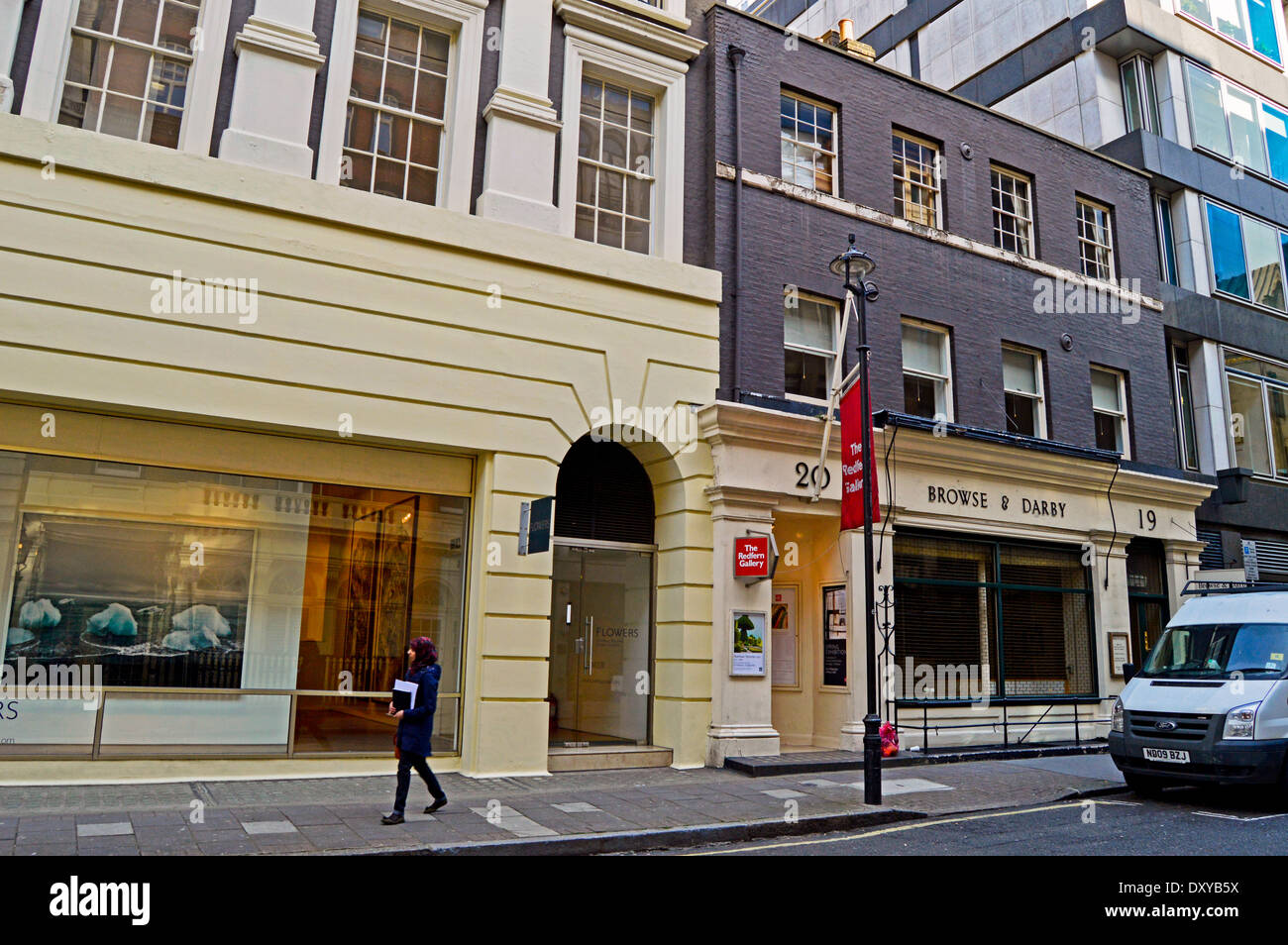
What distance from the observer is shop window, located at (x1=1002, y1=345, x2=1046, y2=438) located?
1811 centimetres

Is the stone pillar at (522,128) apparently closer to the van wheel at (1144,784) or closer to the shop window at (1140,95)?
the van wheel at (1144,784)

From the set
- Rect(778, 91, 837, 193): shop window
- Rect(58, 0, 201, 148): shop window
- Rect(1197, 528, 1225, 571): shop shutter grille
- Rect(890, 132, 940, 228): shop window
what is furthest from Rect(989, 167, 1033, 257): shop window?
Rect(58, 0, 201, 148): shop window

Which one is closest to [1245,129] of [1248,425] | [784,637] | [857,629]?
[1248,425]

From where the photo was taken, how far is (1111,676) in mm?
17688

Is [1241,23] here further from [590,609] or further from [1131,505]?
[590,609]

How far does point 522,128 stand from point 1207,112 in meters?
17.1

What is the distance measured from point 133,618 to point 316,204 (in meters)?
5.41

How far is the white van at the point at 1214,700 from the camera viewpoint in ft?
35.1

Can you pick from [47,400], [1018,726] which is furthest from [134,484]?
[1018,726]

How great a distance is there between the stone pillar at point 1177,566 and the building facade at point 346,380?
10482 mm

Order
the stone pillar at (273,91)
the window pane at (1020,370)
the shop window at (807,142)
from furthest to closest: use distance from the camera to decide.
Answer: the window pane at (1020,370), the shop window at (807,142), the stone pillar at (273,91)

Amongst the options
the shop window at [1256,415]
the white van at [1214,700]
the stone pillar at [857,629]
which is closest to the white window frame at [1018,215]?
the shop window at [1256,415]

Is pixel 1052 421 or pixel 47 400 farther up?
pixel 1052 421

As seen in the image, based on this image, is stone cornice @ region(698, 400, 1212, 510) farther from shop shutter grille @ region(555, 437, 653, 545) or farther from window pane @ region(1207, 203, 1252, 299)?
window pane @ region(1207, 203, 1252, 299)
